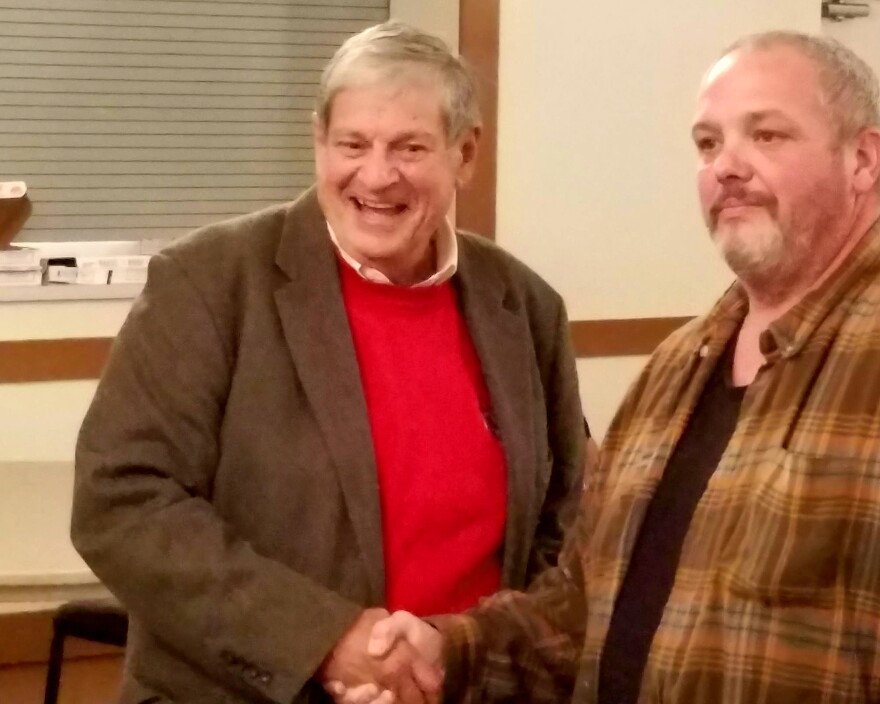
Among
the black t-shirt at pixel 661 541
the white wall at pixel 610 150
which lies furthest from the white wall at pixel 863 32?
the black t-shirt at pixel 661 541

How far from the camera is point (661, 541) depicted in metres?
1.40

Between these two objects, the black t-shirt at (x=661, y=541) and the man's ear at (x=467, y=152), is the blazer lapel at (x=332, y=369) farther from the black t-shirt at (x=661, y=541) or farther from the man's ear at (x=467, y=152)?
the black t-shirt at (x=661, y=541)

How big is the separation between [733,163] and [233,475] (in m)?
0.77

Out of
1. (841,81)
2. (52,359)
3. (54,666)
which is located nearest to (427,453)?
(841,81)

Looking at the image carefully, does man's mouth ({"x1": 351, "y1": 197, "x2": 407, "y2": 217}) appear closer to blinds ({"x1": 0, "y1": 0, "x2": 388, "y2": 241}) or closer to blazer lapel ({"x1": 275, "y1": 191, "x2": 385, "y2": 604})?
blazer lapel ({"x1": 275, "y1": 191, "x2": 385, "y2": 604})

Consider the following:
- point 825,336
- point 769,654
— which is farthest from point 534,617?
point 825,336

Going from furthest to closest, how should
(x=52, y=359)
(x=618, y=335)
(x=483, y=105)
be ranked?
(x=618, y=335), (x=483, y=105), (x=52, y=359)

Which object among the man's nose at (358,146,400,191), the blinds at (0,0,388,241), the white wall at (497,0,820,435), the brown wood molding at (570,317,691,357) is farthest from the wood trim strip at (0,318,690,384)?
A: the man's nose at (358,146,400,191)

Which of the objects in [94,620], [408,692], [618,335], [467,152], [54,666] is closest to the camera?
[408,692]

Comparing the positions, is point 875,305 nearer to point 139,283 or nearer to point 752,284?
point 752,284

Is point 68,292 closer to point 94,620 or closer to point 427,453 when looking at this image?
point 94,620

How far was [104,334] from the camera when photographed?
114 inches

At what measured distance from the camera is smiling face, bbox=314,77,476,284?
1.58 m

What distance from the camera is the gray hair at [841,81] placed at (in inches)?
52.8
